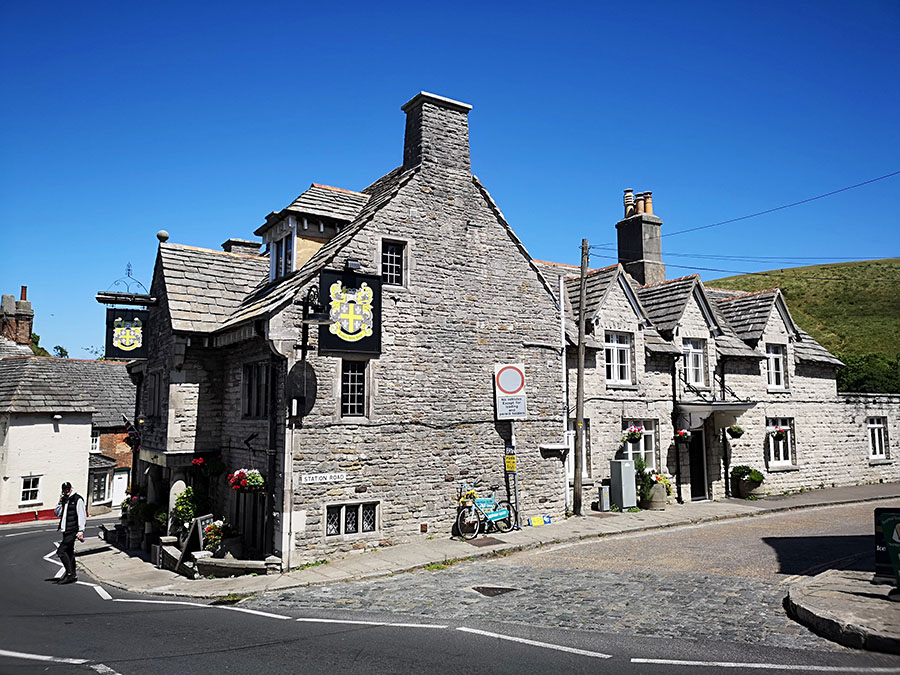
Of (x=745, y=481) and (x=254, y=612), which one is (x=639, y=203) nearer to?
(x=745, y=481)

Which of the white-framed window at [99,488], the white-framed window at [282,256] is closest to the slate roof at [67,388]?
the white-framed window at [99,488]

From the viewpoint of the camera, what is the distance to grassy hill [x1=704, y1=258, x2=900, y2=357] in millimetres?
66125

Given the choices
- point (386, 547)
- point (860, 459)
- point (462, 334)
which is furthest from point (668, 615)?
point (860, 459)

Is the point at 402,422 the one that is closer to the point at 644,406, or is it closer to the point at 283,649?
the point at 283,649

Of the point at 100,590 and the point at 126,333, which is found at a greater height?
the point at 126,333

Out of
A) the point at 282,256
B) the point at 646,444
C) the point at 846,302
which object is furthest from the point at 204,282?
the point at 846,302

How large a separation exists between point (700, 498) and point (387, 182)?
1576cm

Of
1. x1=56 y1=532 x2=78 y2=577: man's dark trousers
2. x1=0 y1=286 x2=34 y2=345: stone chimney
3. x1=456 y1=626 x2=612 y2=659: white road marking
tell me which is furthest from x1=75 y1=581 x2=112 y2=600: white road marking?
x1=0 y1=286 x2=34 y2=345: stone chimney

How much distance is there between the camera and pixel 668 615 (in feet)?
31.1

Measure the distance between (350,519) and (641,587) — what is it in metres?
7.10

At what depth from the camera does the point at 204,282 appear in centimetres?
1939

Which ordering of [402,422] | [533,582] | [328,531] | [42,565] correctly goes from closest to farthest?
[533,582] < [328,531] < [402,422] < [42,565]

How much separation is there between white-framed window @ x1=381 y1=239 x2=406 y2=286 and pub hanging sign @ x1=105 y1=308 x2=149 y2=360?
974cm

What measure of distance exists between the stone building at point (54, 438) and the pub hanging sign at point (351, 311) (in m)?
24.6
